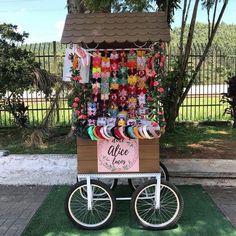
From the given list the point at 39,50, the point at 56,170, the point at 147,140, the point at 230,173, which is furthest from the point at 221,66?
the point at 147,140

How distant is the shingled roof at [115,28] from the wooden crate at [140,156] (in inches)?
44.5

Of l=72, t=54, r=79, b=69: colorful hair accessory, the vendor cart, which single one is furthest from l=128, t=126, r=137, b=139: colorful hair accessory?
l=72, t=54, r=79, b=69: colorful hair accessory

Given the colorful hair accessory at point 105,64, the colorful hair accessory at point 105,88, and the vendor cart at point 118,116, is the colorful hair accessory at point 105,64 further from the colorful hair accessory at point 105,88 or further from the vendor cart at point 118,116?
the colorful hair accessory at point 105,88

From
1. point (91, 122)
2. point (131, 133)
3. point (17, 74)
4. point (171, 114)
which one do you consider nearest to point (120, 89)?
point (91, 122)

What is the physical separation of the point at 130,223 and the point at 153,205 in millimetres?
333

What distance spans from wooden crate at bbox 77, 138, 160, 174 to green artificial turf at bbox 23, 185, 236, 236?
2.13 feet

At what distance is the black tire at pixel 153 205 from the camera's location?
468 cm

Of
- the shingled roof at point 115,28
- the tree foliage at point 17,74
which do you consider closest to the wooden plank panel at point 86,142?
the shingled roof at point 115,28

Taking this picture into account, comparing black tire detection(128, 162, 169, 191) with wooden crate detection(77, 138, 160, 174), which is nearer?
wooden crate detection(77, 138, 160, 174)

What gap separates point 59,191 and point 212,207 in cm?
218

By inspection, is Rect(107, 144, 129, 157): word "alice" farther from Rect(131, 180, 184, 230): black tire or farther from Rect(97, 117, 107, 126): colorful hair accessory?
Rect(131, 180, 184, 230): black tire

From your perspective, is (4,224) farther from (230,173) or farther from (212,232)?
(230,173)

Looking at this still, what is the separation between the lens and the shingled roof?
475cm

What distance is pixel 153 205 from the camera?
4.89m
